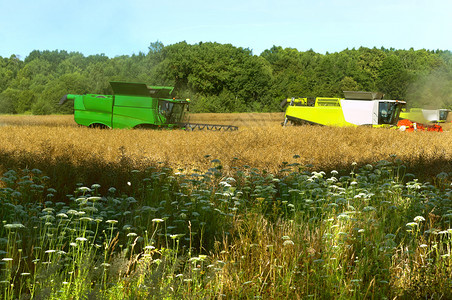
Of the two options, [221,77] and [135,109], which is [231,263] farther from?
[221,77]

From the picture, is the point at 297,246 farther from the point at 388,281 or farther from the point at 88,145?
the point at 88,145

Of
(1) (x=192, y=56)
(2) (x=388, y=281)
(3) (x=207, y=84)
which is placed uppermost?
(1) (x=192, y=56)

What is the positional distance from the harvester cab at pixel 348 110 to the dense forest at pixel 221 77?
110 feet

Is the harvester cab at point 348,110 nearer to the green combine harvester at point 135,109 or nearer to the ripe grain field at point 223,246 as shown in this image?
the green combine harvester at point 135,109

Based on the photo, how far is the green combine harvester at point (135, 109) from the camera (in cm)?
2286

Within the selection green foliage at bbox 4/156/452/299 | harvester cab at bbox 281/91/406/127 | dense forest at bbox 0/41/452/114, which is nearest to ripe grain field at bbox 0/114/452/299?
green foliage at bbox 4/156/452/299

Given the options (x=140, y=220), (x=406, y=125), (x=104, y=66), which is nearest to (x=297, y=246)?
(x=140, y=220)

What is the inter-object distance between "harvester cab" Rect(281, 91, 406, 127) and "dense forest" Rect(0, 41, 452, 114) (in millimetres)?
33587

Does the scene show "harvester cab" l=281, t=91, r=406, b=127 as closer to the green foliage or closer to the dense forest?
the green foliage

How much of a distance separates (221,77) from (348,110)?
5035cm

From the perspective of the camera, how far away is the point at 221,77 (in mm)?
74750

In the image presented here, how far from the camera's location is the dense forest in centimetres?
6562

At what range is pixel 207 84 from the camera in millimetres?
74562

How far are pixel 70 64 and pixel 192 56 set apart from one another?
21779mm
